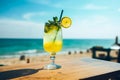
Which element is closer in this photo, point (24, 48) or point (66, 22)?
point (66, 22)

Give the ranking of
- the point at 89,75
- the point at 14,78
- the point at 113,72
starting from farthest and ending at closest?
the point at 113,72, the point at 89,75, the point at 14,78

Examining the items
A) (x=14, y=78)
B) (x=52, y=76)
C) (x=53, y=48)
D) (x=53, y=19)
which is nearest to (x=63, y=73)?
Answer: (x=52, y=76)

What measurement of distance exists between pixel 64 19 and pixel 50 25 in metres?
0.21

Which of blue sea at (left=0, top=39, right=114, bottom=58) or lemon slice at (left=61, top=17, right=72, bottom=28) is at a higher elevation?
lemon slice at (left=61, top=17, right=72, bottom=28)

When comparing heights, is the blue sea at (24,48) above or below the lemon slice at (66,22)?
below

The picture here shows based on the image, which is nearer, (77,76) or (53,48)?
(77,76)

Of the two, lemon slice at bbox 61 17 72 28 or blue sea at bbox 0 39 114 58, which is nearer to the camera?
lemon slice at bbox 61 17 72 28

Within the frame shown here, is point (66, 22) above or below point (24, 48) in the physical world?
above

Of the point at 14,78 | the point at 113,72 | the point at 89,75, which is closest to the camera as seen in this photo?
the point at 14,78

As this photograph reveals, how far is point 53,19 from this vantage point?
1.90 m

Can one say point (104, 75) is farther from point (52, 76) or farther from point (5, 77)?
point (5, 77)

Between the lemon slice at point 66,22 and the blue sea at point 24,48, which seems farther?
the blue sea at point 24,48

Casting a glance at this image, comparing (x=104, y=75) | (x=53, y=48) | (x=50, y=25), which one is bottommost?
(x=104, y=75)

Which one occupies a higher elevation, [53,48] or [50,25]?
[50,25]
